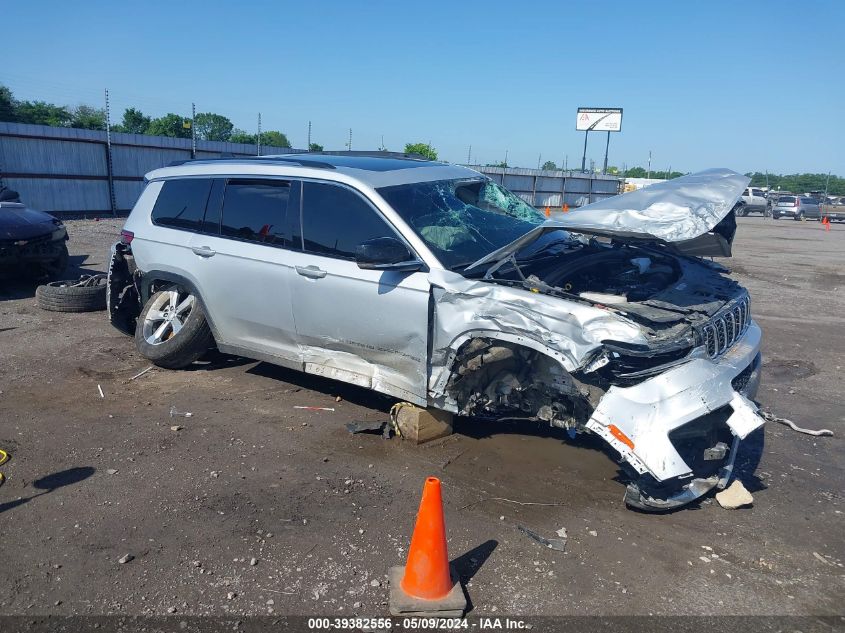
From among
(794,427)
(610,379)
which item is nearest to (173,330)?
(610,379)

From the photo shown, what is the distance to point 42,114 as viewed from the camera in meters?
39.8

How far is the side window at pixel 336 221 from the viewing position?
4.70 m

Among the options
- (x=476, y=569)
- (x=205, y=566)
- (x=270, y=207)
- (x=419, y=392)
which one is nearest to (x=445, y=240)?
(x=419, y=392)

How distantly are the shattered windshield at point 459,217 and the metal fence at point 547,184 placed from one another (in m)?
26.6

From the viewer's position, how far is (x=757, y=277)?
13.2 meters

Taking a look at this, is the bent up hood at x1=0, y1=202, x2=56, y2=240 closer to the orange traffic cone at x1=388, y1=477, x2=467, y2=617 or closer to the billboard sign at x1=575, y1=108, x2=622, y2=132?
the orange traffic cone at x1=388, y1=477, x2=467, y2=617

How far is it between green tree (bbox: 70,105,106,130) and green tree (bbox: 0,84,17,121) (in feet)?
11.1

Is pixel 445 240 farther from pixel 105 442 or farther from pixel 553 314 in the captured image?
pixel 105 442

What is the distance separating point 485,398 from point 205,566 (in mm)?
1987

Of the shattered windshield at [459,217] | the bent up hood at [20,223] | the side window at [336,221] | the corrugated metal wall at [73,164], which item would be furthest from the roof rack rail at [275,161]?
the corrugated metal wall at [73,164]

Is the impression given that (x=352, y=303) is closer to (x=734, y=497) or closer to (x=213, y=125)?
(x=734, y=497)

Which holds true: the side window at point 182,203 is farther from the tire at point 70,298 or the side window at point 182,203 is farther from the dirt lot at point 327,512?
the tire at point 70,298

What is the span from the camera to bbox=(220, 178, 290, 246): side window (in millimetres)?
5148

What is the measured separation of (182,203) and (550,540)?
4.31m
